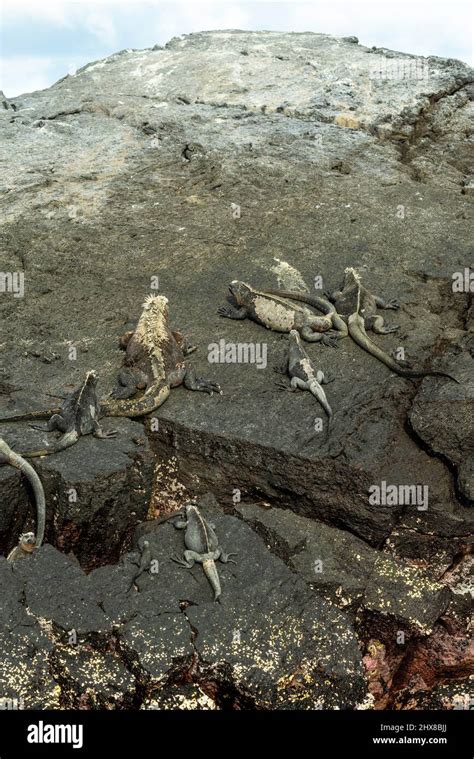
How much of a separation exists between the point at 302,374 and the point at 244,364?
91 cm

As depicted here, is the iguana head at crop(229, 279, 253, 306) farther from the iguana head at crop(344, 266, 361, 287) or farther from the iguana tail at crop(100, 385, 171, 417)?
the iguana tail at crop(100, 385, 171, 417)

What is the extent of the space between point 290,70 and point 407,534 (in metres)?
12.2

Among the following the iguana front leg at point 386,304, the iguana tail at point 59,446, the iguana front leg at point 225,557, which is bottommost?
the iguana front leg at point 225,557

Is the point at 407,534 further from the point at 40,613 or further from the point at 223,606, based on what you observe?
the point at 40,613

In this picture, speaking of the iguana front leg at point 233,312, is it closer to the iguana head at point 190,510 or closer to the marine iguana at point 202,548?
the iguana head at point 190,510

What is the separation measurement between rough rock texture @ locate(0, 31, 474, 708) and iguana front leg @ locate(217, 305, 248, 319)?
0.19 metres

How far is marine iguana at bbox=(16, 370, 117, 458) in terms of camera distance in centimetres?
905

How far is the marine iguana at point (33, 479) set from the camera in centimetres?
838

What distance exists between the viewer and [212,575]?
25.5 ft

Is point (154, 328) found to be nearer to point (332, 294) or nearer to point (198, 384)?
point (198, 384)

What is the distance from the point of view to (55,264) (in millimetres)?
→ 12469

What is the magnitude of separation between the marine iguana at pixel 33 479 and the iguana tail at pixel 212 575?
158 centimetres

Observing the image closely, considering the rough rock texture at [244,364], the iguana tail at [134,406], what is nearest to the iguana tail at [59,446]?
the rough rock texture at [244,364]

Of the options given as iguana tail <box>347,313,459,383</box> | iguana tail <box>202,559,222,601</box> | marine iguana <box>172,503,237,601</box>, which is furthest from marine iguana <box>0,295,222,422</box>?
iguana tail <box>202,559,222,601</box>
